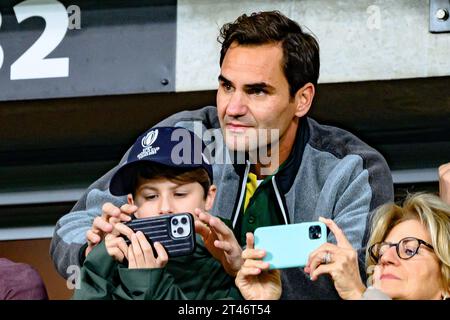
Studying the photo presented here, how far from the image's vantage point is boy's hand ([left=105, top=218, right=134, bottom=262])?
4602 millimetres

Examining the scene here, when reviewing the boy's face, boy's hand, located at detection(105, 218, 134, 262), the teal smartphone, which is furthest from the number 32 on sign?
the teal smartphone

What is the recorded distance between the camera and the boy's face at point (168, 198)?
472cm

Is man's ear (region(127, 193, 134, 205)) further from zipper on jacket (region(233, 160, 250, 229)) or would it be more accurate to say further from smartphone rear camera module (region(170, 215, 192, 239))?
zipper on jacket (region(233, 160, 250, 229))

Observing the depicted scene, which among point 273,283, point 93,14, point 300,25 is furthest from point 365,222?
point 93,14

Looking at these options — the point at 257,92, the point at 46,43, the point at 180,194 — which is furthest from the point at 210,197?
the point at 46,43

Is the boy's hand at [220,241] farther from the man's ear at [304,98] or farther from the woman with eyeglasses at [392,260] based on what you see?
the man's ear at [304,98]

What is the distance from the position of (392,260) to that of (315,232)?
0.86 feet

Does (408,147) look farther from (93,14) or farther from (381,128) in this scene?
(93,14)

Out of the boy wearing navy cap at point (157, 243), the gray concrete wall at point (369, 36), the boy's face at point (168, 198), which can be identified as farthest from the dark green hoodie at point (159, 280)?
the gray concrete wall at point (369, 36)

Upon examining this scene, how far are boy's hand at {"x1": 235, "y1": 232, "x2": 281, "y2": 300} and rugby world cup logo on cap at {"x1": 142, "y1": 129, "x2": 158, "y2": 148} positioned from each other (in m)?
0.44

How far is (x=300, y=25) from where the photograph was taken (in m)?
5.43

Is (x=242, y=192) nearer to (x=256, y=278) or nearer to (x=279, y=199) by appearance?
(x=279, y=199)
